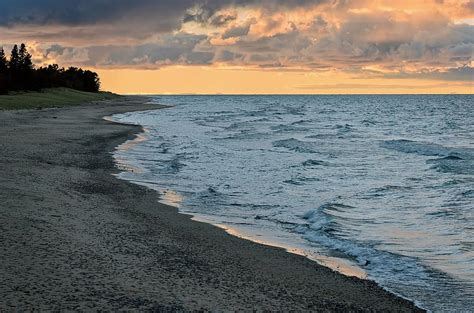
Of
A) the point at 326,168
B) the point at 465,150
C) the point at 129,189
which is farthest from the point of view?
the point at 465,150

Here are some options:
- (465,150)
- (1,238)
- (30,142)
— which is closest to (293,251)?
(1,238)

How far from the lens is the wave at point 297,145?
Answer: 3616 cm

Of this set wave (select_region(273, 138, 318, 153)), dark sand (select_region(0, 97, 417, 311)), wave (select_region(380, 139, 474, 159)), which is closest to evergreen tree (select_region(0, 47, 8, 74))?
wave (select_region(273, 138, 318, 153))

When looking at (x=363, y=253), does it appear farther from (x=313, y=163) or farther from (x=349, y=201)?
(x=313, y=163)

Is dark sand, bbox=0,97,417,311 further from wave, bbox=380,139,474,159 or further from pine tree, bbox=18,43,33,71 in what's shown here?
pine tree, bbox=18,43,33,71

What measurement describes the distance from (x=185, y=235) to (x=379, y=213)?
266 inches

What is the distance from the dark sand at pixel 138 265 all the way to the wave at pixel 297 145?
21659 millimetres

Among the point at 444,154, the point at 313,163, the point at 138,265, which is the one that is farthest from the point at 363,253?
the point at 444,154

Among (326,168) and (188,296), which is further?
(326,168)

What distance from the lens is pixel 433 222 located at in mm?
15133

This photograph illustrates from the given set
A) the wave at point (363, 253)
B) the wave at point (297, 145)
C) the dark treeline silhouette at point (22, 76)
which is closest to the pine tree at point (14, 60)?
the dark treeline silhouette at point (22, 76)

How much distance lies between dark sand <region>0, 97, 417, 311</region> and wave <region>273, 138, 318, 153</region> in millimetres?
21659

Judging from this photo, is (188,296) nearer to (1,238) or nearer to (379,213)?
(1,238)

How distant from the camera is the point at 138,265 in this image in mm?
8977
